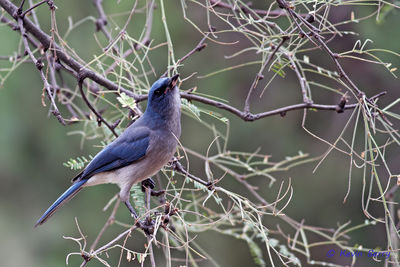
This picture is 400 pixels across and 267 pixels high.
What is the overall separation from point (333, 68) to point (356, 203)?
1.78m

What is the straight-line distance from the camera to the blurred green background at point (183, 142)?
6.49m

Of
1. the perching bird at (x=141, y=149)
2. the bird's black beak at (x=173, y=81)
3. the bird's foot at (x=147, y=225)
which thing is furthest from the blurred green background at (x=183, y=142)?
the bird's foot at (x=147, y=225)

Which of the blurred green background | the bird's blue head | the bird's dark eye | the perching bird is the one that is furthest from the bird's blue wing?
the blurred green background

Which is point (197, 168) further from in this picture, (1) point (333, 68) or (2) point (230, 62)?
(1) point (333, 68)

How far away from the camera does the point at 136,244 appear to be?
6.89 m

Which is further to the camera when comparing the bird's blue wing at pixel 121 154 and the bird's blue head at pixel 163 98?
the bird's blue wing at pixel 121 154

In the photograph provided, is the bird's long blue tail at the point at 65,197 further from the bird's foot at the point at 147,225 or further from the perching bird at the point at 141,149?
the bird's foot at the point at 147,225

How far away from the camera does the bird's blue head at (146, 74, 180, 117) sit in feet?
12.8

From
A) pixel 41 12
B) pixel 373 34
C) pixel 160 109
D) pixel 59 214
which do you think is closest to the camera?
pixel 160 109

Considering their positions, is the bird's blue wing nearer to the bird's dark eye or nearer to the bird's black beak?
the bird's dark eye

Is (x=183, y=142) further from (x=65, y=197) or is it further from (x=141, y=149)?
(x=65, y=197)

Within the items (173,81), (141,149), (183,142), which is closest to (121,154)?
(141,149)

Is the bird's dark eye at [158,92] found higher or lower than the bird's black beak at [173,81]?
lower

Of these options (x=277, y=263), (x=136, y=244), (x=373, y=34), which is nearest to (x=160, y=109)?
(x=373, y=34)
